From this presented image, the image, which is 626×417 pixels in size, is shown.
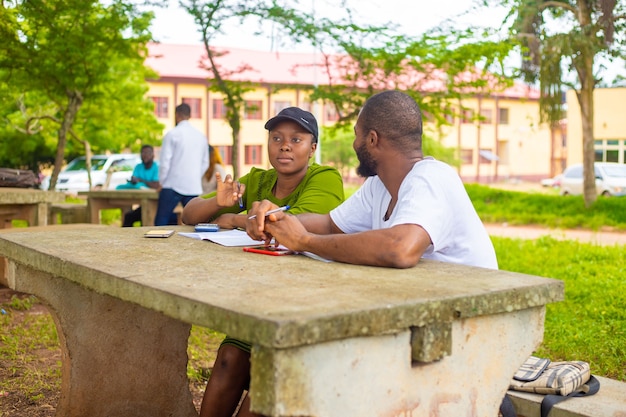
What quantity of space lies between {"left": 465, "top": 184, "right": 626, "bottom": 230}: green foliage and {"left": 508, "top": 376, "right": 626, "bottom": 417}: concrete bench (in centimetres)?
1116

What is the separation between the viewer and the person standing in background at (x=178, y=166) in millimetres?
8102

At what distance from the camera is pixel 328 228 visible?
3.09 metres

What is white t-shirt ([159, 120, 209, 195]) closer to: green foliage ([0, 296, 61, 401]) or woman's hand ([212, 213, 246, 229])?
green foliage ([0, 296, 61, 401])

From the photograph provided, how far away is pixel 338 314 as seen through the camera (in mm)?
1690

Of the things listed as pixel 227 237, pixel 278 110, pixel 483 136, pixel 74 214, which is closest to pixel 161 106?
pixel 278 110

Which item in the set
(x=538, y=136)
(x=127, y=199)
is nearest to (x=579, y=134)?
(x=538, y=136)

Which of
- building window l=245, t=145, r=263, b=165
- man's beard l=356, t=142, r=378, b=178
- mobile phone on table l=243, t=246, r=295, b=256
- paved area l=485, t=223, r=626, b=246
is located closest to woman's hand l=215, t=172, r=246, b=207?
mobile phone on table l=243, t=246, r=295, b=256

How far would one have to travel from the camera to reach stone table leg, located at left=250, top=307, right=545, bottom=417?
168 centimetres

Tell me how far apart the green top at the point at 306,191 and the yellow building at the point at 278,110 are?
25884mm

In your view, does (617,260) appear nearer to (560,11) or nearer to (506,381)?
(506,381)

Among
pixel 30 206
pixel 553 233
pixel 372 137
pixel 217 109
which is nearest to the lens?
pixel 372 137

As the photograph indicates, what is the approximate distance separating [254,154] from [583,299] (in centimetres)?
3176

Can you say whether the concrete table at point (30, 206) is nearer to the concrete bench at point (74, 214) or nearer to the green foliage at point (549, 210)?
the concrete bench at point (74, 214)

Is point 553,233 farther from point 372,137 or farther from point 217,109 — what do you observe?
point 217,109
